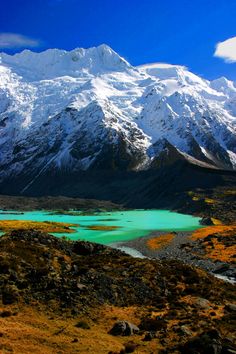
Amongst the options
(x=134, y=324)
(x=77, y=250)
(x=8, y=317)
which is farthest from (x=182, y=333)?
(x=77, y=250)

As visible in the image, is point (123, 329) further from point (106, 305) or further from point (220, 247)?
point (220, 247)

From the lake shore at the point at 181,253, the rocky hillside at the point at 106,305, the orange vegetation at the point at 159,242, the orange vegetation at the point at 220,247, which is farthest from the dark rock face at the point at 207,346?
the orange vegetation at the point at 159,242

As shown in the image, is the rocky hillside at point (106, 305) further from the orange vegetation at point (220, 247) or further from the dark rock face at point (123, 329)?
the orange vegetation at point (220, 247)

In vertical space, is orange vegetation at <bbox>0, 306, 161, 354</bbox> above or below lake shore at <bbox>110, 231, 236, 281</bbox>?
below

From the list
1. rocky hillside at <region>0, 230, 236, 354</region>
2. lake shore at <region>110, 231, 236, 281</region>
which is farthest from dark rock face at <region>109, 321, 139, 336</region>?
lake shore at <region>110, 231, 236, 281</region>

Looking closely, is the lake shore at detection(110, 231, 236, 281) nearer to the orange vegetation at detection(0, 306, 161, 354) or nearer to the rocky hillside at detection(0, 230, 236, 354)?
the rocky hillside at detection(0, 230, 236, 354)

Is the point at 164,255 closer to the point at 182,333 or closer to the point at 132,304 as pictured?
the point at 132,304
